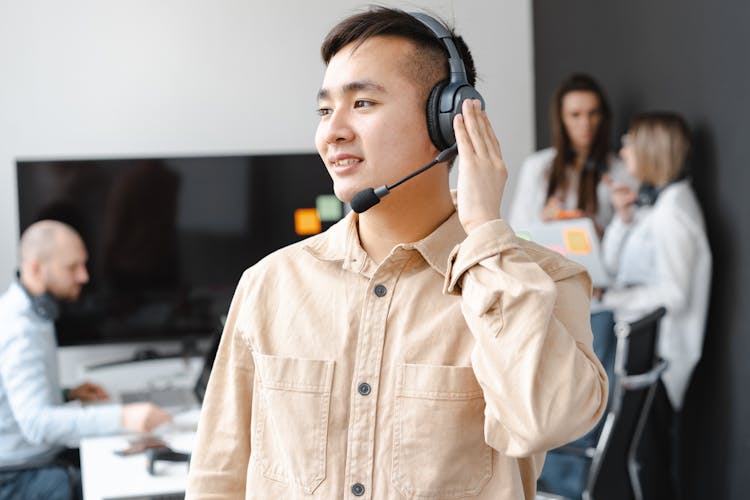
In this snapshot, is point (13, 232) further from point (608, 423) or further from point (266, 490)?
point (266, 490)

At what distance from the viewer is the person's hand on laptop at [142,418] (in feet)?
9.47

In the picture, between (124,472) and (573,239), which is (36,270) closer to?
(124,472)

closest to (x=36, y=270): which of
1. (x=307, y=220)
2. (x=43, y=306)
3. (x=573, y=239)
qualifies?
(x=43, y=306)

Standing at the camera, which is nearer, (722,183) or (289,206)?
(722,183)

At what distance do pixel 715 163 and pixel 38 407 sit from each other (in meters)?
2.71

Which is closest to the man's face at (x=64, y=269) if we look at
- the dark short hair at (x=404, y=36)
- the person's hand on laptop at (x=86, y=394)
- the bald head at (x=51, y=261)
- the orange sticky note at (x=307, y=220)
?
the bald head at (x=51, y=261)

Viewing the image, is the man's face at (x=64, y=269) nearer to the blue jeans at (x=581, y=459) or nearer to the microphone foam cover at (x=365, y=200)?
the blue jeans at (x=581, y=459)

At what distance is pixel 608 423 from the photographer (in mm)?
3037

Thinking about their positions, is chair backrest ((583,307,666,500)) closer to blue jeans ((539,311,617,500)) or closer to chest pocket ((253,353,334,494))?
blue jeans ((539,311,617,500))

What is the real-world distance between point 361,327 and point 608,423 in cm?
195

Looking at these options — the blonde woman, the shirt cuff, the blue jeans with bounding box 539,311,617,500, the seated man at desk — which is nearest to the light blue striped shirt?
the seated man at desk

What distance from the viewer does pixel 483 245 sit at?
1189 mm

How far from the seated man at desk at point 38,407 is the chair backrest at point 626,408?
1.41m

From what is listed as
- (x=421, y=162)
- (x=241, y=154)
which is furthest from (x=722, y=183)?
(x=421, y=162)
